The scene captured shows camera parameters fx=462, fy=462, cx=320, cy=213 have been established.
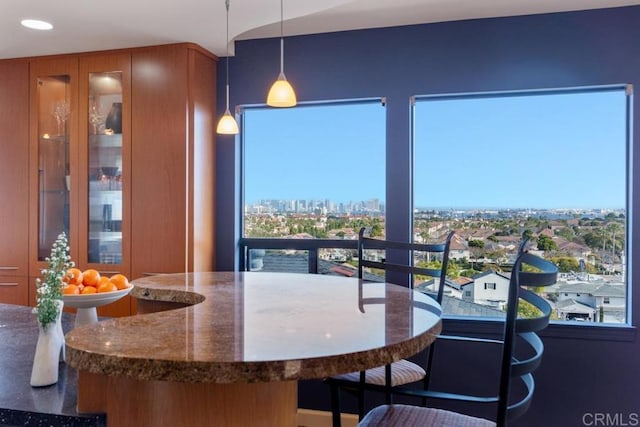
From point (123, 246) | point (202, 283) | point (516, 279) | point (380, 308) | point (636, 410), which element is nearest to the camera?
point (516, 279)

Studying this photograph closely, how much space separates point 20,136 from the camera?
10.0 feet

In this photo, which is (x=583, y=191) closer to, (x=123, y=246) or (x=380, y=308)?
(x=380, y=308)

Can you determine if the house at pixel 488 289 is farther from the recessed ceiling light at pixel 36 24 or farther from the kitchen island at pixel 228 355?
the recessed ceiling light at pixel 36 24

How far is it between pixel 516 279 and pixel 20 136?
3202 mm

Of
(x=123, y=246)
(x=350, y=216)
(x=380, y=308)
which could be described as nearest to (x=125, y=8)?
(x=123, y=246)

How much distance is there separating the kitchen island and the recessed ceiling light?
6.66 feet

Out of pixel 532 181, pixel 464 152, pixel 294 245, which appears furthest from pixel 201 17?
pixel 532 181

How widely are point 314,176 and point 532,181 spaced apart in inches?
51.7

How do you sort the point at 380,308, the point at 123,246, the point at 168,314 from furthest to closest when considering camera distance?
1. the point at 123,246
2. the point at 380,308
3. the point at 168,314

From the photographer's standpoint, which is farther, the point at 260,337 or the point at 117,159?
the point at 117,159

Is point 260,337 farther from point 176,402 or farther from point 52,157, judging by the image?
point 52,157

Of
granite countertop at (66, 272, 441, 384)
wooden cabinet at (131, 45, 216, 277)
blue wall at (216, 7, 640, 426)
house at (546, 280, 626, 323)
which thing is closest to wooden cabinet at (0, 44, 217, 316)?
wooden cabinet at (131, 45, 216, 277)

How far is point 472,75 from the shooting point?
2.65 meters

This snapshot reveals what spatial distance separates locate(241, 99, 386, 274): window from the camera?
2904mm
